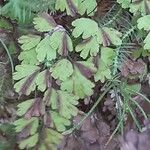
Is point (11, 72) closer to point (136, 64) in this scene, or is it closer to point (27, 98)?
point (27, 98)

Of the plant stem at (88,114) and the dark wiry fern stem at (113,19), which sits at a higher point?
the dark wiry fern stem at (113,19)

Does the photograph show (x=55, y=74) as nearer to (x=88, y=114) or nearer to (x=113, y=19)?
(x=88, y=114)

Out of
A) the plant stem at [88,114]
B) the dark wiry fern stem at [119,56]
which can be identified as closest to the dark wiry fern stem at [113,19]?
the dark wiry fern stem at [119,56]

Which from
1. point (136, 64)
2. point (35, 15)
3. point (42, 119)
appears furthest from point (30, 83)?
point (136, 64)

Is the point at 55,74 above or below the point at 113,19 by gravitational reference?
below

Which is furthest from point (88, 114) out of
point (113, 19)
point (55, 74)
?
point (113, 19)

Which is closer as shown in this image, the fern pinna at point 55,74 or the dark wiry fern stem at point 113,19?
the fern pinna at point 55,74

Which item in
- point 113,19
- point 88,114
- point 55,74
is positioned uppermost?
point 113,19

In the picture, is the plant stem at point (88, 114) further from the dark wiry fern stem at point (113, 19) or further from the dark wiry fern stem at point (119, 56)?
the dark wiry fern stem at point (113, 19)
